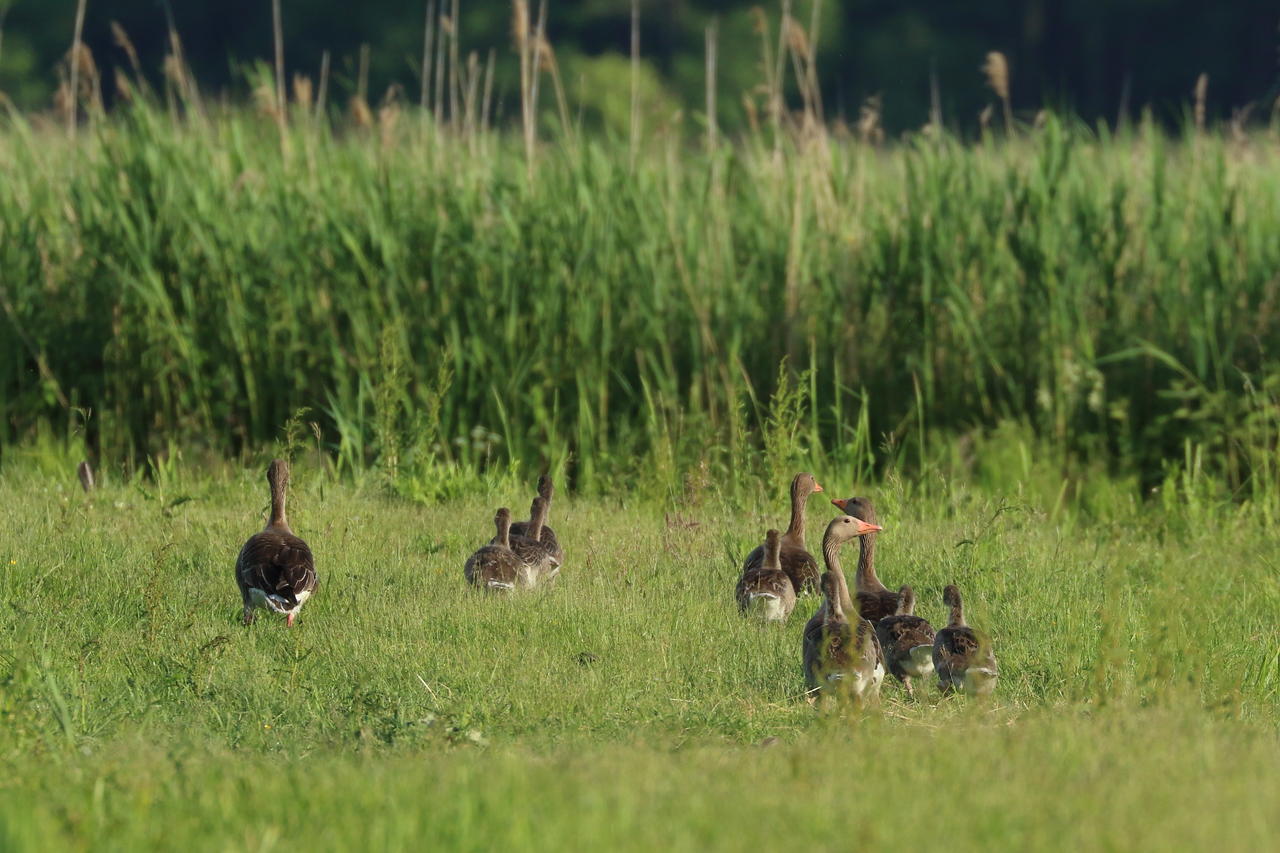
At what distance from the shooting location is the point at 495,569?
26.2 feet

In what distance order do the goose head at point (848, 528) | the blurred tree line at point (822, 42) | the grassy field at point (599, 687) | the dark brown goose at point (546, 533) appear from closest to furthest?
the grassy field at point (599, 687)
the goose head at point (848, 528)
the dark brown goose at point (546, 533)
the blurred tree line at point (822, 42)

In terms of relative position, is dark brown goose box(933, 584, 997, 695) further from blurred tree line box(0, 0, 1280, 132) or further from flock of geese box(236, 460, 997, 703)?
blurred tree line box(0, 0, 1280, 132)

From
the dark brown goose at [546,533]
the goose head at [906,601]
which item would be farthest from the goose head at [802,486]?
the goose head at [906,601]

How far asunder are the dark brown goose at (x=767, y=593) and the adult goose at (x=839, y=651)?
2.16ft

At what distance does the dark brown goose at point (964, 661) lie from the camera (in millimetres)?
6539

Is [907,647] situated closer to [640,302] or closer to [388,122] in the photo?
[640,302]

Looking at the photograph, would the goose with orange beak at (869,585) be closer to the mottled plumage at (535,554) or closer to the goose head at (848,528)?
the goose head at (848,528)

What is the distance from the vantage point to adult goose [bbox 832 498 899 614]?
Result: 25.3 feet

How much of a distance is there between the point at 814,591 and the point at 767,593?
830 mm

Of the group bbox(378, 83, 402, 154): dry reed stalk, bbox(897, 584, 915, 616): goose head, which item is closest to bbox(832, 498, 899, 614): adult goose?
bbox(897, 584, 915, 616): goose head

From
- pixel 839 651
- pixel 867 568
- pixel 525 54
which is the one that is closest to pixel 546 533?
pixel 867 568

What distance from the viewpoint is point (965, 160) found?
11.9m

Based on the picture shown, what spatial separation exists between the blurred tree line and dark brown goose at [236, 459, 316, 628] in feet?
84.8

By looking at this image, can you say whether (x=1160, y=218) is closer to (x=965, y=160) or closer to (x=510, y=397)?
(x=965, y=160)
